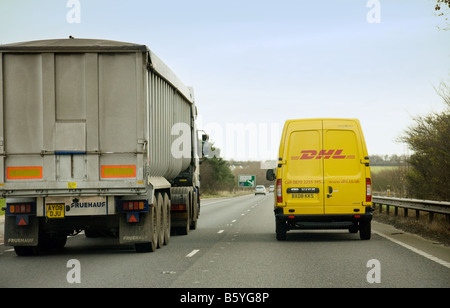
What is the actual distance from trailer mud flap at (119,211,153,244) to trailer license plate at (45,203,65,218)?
1.10m

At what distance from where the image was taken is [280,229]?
1518 centimetres

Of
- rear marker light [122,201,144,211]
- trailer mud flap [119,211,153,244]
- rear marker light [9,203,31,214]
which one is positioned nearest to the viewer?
rear marker light [9,203,31,214]

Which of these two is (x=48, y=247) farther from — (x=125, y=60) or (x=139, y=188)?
(x=125, y=60)

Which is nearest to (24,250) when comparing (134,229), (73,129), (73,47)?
(134,229)

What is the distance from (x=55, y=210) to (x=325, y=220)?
19.2 ft

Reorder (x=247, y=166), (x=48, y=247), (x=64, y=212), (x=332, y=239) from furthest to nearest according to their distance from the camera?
(x=247, y=166) < (x=332, y=239) < (x=48, y=247) < (x=64, y=212)

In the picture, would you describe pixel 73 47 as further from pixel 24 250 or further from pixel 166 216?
pixel 166 216

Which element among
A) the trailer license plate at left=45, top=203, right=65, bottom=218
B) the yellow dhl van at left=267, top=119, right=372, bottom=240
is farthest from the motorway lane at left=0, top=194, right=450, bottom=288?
the trailer license plate at left=45, top=203, right=65, bottom=218

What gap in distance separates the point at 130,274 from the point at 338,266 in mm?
3297

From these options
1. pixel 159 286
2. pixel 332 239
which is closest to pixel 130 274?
pixel 159 286

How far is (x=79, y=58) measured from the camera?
39.5ft

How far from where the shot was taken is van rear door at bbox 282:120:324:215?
47.8 feet

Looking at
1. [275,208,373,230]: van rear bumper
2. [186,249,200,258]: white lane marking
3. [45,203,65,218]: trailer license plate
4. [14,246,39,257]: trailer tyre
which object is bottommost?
[186,249,200,258]: white lane marking

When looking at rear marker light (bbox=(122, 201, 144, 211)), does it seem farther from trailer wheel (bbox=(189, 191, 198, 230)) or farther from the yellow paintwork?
trailer wheel (bbox=(189, 191, 198, 230))
